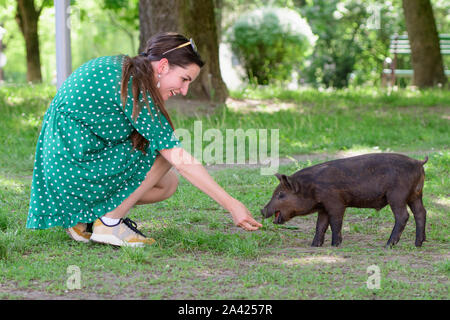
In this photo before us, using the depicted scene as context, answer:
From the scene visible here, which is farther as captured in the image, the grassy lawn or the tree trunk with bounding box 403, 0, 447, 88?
the tree trunk with bounding box 403, 0, 447, 88

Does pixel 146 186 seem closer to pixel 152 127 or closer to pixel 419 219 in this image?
pixel 152 127

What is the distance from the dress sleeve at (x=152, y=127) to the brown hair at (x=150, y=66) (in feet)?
0.09

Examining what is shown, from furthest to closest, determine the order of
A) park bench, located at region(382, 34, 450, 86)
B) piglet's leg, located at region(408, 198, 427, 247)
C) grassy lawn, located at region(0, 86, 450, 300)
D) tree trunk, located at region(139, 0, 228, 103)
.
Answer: park bench, located at region(382, 34, 450, 86)
tree trunk, located at region(139, 0, 228, 103)
piglet's leg, located at region(408, 198, 427, 247)
grassy lawn, located at region(0, 86, 450, 300)

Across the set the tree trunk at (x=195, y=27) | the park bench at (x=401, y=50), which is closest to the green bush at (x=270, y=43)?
the park bench at (x=401, y=50)

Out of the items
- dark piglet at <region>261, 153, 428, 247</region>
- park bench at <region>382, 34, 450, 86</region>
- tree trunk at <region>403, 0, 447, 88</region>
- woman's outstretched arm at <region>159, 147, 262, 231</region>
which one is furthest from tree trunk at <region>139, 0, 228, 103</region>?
park bench at <region>382, 34, 450, 86</region>

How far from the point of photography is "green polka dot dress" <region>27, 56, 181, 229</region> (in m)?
4.59

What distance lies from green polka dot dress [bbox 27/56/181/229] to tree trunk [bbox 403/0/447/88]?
36.9 feet

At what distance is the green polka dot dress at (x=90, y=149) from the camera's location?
4594 millimetres

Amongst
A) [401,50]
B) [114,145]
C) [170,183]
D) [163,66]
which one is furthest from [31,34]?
[163,66]

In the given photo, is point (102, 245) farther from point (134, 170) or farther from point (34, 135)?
point (34, 135)

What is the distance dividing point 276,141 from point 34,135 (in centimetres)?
375

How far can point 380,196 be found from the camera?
15.9 ft

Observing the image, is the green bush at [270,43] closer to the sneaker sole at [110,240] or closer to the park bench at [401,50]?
the park bench at [401,50]

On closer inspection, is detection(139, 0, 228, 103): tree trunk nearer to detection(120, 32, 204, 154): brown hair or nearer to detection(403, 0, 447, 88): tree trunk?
detection(403, 0, 447, 88): tree trunk
